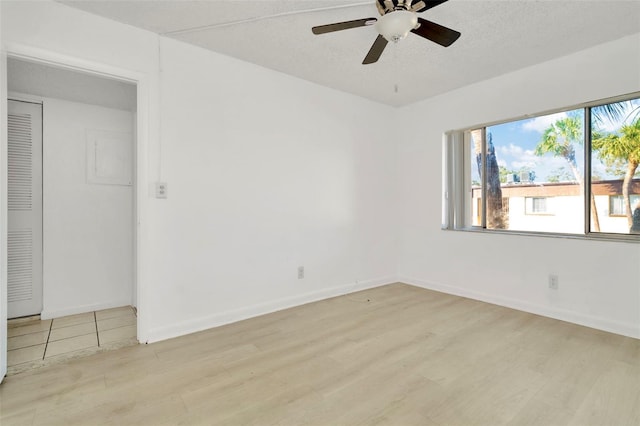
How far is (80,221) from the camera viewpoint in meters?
3.35

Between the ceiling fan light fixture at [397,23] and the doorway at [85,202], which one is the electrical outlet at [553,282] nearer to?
the ceiling fan light fixture at [397,23]

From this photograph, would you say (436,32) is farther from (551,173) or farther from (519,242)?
(519,242)

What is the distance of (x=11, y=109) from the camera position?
3051 millimetres

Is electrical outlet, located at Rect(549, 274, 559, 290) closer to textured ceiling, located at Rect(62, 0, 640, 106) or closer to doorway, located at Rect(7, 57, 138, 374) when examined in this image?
textured ceiling, located at Rect(62, 0, 640, 106)

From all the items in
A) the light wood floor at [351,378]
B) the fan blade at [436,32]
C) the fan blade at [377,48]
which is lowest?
the light wood floor at [351,378]

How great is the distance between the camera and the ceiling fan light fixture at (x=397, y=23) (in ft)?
5.76

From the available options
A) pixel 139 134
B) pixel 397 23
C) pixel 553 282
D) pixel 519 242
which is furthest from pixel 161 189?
pixel 553 282

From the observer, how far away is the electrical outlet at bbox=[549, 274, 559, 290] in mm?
3023

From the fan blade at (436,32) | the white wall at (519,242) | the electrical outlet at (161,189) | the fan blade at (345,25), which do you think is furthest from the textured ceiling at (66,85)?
the white wall at (519,242)

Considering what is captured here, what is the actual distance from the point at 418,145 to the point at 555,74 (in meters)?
1.64

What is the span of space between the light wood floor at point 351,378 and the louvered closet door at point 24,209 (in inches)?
59.5

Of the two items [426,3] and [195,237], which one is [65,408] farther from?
[426,3]

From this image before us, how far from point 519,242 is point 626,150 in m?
1.20

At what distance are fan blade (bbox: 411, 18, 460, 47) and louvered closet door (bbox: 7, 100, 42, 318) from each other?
377 centimetres
